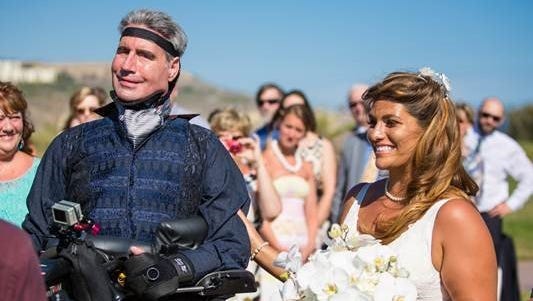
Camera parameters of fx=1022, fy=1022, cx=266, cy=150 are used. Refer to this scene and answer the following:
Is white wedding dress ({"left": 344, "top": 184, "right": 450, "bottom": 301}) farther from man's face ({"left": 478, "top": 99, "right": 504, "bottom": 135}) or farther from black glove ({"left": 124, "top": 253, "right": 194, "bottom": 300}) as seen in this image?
man's face ({"left": 478, "top": 99, "right": 504, "bottom": 135})

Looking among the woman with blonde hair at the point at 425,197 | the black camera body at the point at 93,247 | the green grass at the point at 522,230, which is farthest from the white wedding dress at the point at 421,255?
the green grass at the point at 522,230

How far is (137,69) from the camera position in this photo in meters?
4.04

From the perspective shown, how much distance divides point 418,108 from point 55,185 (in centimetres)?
146

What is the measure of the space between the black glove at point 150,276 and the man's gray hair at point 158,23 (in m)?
0.95

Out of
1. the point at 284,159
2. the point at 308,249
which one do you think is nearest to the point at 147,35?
the point at 308,249

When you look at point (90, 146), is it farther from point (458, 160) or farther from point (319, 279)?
point (458, 160)

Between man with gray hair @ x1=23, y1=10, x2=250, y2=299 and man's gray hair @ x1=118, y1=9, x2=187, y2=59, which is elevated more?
man's gray hair @ x1=118, y1=9, x2=187, y2=59

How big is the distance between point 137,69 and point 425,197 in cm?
123

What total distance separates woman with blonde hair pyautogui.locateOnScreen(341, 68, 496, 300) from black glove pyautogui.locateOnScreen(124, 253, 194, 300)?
33.6 inches

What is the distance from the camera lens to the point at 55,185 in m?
4.05

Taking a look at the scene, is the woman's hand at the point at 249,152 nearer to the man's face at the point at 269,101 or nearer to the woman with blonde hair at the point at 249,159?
the woman with blonde hair at the point at 249,159

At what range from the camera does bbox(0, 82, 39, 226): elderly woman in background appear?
518 cm

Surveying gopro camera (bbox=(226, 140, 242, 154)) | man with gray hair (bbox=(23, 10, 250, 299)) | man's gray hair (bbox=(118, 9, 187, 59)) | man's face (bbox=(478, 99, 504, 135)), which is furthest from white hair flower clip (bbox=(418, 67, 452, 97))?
man's face (bbox=(478, 99, 504, 135))

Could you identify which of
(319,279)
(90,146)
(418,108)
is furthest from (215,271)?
(418,108)
